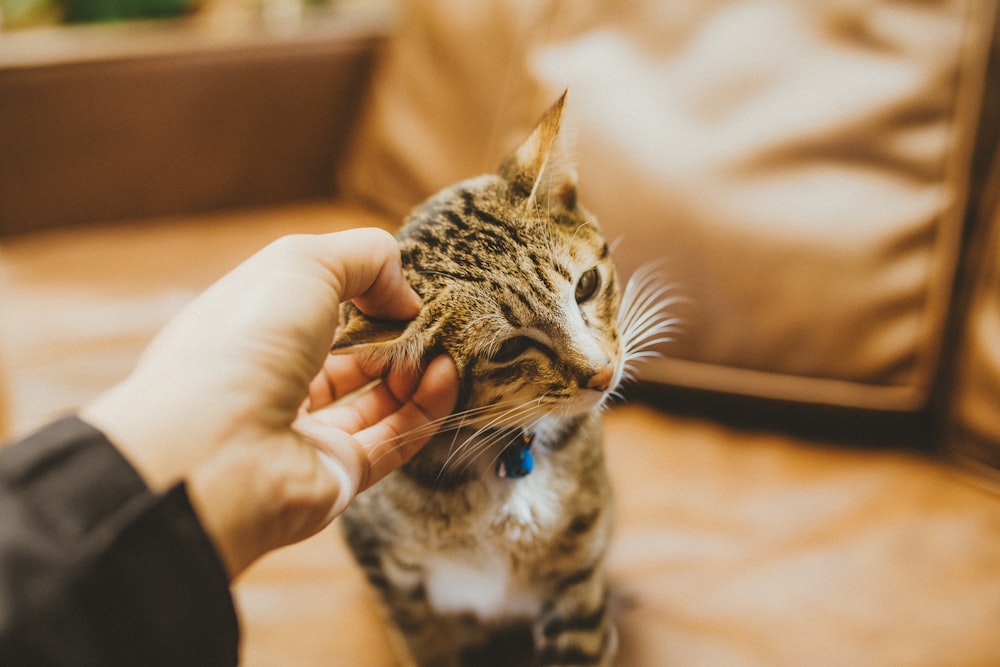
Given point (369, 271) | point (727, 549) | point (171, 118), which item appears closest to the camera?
point (369, 271)

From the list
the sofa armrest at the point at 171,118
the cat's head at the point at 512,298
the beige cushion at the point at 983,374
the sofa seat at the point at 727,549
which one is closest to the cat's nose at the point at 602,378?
the cat's head at the point at 512,298

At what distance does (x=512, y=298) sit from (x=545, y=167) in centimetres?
13

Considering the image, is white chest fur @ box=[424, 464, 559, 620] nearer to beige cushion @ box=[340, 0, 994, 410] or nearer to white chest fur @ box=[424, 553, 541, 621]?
white chest fur @ box=[424, 553, 541, 621]

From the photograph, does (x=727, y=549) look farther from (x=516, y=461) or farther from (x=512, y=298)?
(x=512, y=298)

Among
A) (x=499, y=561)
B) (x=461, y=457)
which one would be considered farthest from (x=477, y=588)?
(x=461, y=457)

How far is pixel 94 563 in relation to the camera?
393mm

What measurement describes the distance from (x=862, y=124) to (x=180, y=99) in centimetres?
114

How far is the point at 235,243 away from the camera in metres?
1.30

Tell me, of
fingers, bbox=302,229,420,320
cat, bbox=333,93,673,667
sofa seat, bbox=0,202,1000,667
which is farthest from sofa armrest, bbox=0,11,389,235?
fingers, bbox=302,229,420,320

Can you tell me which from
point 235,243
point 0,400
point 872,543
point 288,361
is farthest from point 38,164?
point 872,543

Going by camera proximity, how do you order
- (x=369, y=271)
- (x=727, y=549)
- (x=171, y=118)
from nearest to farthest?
(x=369, y=271) → (x=727, y=549) → (x=171, y=118)

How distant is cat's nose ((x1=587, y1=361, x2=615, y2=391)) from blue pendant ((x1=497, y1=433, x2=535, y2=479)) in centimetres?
9

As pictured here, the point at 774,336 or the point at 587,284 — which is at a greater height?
the point at 587,284

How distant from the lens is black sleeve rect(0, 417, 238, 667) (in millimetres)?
377
